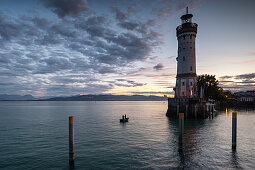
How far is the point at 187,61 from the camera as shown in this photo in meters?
51.9

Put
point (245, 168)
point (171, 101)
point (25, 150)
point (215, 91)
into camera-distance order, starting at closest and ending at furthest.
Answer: point (245, 168), point (25, 150), point (171, 101), point (215, 91)

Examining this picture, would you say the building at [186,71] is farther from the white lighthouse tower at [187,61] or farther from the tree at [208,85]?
the tree at [208,85]

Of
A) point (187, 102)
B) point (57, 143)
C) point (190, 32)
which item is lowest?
point (57, 143)

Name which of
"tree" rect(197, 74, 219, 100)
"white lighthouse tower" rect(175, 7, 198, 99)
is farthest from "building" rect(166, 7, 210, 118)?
"tree" rect(197, 74, 219, 100)

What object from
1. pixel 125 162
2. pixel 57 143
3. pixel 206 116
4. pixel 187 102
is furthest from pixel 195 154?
pixel 206 116

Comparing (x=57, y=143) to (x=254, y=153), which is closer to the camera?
(x=254, y=153)

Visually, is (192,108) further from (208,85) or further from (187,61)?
(208,85)

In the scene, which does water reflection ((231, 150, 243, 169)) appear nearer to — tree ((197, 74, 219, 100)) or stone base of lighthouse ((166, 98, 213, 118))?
stone base of lighthouse ((166, 98, 213, 118))

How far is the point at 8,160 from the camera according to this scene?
58.6 feet

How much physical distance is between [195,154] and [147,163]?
6.11 m

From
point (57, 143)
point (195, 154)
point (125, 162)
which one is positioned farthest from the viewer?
point (57, 143)

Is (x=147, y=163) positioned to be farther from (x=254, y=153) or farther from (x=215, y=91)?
(x=215, y=91)

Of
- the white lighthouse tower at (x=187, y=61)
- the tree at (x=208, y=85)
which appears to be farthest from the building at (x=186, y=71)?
the tree at (x=208, y=85)

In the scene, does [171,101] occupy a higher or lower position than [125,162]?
higher
